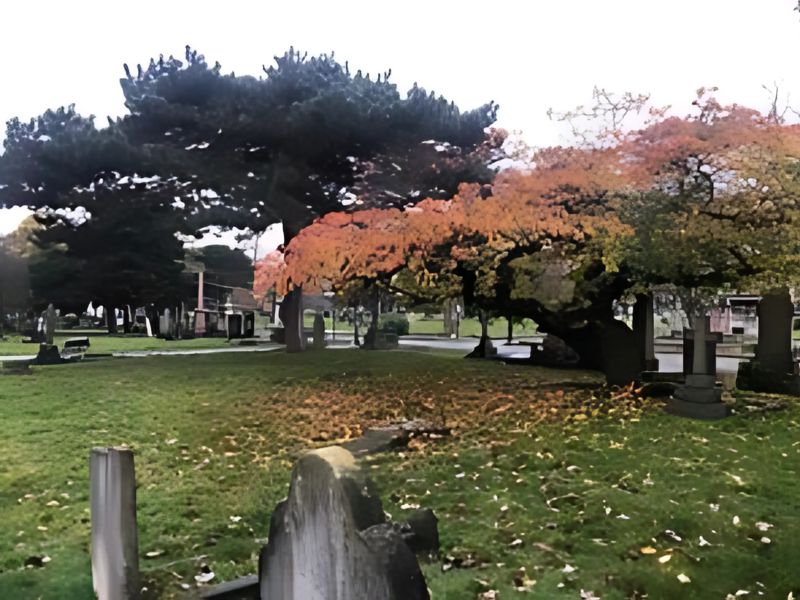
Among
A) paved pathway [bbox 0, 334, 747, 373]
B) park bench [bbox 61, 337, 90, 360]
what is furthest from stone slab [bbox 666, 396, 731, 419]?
park bench [bbox 61, 337, 90, 360]

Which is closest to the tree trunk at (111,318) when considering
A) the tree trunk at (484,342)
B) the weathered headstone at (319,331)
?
the weathered headstone at (319,331)

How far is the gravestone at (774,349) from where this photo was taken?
3.13 m

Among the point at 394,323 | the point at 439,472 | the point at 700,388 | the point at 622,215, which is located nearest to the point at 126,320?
the point at 394,323

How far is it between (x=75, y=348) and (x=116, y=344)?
190 mm

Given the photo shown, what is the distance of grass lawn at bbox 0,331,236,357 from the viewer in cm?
302

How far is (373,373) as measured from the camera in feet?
10.0

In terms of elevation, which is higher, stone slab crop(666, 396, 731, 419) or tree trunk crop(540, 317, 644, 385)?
tree trunk crop(540, 317, 644, 385)

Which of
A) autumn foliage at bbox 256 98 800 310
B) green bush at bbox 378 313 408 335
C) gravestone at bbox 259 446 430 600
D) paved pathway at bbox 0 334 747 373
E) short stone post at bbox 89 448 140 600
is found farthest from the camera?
green bush at bbox 378 313 408 335

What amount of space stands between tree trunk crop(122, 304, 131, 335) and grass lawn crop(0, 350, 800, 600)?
17 cm

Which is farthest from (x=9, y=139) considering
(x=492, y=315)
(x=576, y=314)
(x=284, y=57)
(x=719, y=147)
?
(x=719, y=147)

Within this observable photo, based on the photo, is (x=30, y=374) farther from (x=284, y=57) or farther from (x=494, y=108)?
(x=494, y=108)

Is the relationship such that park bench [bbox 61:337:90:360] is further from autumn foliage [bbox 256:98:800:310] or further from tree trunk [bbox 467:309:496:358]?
tree trunk [bbox 467:309:496:358]

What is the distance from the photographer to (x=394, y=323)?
130 inches

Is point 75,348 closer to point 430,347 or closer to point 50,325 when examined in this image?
point 50,325
